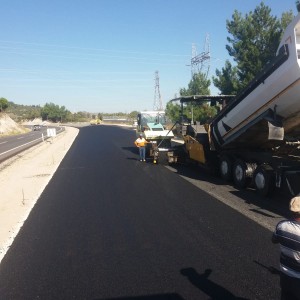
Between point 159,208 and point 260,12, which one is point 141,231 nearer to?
point 159,208

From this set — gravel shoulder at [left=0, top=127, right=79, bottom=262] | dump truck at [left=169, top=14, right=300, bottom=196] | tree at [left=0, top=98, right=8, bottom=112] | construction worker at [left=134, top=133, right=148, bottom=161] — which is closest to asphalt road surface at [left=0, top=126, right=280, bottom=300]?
gravel shoulder at [left=0, top=127, right=79, bottom=262]

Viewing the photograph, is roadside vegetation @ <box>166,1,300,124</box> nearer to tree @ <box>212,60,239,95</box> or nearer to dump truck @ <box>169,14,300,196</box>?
tree @ <box>212,60,239,95</box>

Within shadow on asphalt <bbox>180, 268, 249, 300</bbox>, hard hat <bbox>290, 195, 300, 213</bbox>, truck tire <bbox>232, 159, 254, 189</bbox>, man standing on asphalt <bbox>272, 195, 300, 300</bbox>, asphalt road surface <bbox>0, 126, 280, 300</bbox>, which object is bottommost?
shadow on asphalt <bbox>180, 268, 249, 300</bbox>

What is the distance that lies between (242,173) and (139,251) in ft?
20.1

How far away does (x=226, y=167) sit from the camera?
43.0 ft

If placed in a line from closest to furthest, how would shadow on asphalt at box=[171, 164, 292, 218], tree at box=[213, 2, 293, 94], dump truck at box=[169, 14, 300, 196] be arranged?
dump truck at box=[169, 14, 300, 196]
shadow on asphalt at box=[171, 164, 292, 218]
tree at box=[213, 2, 293, 94]

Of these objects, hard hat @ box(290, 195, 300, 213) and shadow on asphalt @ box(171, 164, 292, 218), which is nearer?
hard hat @ box(290, 195, 300, 213)

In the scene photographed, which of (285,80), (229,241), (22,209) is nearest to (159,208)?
(229,241)

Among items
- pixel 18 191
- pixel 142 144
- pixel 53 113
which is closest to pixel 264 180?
pixel 18 191

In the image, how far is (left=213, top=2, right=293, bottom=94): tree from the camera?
1130 inches

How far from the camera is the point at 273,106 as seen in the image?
956 cm

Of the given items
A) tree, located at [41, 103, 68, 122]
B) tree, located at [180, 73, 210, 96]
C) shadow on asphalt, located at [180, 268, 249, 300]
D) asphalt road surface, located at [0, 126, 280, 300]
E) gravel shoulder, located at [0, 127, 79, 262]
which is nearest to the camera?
shadow on asphalt, located at [180, 268, 249, 300]

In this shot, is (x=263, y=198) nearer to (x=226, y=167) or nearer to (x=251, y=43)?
(x=226, y=167)

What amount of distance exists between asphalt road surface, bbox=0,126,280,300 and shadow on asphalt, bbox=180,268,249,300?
0.01 meters
